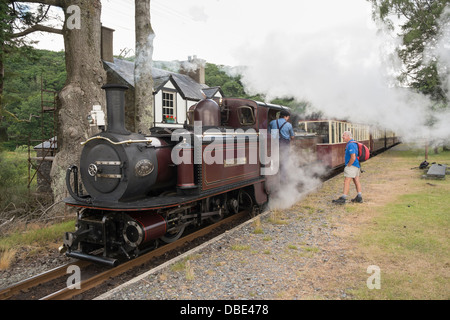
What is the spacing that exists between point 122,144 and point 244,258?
2396mm

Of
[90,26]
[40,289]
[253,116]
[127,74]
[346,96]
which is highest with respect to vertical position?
[127,74]

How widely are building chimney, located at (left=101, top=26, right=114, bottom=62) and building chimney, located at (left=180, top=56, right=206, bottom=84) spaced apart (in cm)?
781

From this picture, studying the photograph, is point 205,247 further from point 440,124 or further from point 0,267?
point 440,124

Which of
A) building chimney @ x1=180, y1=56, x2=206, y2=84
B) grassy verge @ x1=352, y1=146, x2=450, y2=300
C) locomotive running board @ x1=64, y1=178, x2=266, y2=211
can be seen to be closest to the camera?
grassy verge @ x1=352, y1=146, x2=450, y2=300

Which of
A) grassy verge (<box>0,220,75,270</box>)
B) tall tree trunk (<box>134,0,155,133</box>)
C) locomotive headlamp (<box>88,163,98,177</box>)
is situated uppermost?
tall tree trunk (<box>134,0,155,133</box>)

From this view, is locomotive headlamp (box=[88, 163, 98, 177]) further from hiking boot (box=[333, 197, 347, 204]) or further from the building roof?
the building roof

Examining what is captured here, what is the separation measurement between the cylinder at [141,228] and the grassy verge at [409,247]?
262cm

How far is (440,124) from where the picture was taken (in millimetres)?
13000

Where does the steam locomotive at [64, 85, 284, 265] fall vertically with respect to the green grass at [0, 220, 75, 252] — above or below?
above

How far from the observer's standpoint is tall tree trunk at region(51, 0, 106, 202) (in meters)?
7.21

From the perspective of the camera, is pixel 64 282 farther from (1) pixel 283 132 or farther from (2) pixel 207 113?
(1) pixel 283 132

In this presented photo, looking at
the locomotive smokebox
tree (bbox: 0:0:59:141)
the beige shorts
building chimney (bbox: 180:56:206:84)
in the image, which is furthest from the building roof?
the beige shorts

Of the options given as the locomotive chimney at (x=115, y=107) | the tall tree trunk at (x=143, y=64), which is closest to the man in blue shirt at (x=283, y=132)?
the tall tree trunk at (x=143, y=64)
